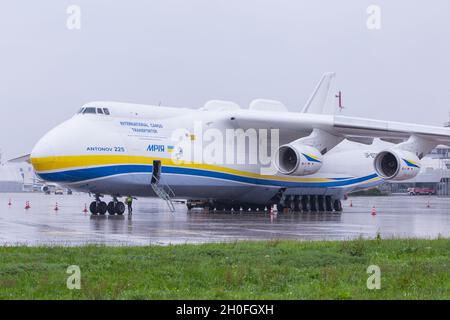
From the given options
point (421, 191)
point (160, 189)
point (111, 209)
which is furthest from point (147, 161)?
point (421, 191)

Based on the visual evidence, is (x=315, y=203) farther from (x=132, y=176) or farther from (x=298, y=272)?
(x=298, y=272)

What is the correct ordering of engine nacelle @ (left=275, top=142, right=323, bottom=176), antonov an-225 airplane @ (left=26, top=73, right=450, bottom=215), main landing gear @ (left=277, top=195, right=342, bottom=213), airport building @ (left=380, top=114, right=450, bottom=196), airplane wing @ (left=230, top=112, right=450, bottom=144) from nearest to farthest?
antonov an-225 airplane @ (left=26, top=73, right=450, bottom=215), engine nacelle @ (left=275, top=142, right=323, bottom=176), airplane wing @ (left=230, top=112, right=450, bottom=144), main landing gear @ (left=277, top=195, right=342, bottom=213), airport building @ (left=380, top=114, right=450, bottom=196)

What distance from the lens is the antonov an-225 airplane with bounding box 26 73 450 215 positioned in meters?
27.5

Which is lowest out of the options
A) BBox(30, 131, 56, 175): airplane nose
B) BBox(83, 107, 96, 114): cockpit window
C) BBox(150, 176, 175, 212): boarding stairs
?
BBox(150, 176, 175, 212): boarding stairs

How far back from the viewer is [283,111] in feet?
116

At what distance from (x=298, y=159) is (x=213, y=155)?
368 centimetres

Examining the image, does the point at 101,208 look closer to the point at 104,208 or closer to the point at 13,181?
the point at 104,208

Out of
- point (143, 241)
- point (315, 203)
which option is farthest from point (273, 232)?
point (315, 203)

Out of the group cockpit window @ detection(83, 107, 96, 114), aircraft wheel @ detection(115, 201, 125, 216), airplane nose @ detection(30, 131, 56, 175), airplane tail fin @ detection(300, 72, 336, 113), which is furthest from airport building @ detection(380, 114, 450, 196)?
airplane nose @ detection(30, 131, 56, 175)

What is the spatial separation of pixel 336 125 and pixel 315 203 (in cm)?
582

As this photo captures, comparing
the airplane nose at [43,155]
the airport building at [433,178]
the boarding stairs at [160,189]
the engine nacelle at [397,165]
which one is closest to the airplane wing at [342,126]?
the engine nacelle at [397,165]

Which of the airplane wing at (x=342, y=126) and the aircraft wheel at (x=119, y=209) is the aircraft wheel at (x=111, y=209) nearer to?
the aircraft wheel at (x=119, y=209)

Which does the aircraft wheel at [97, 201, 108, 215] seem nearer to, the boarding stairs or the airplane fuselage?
the airplane fuselage

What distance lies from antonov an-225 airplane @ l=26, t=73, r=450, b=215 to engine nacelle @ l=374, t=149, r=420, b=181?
0.13ft
